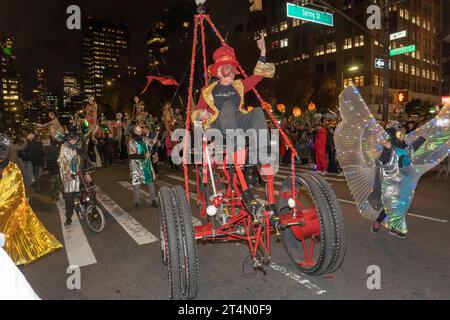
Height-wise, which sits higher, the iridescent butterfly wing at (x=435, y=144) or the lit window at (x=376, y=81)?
the lit window at (x=376, y=81)

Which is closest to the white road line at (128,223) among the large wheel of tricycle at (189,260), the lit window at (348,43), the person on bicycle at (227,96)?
the person on bicycle at (227,96)

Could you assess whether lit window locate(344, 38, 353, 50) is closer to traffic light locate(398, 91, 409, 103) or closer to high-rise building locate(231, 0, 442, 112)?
high-rise building locate(231, 0, 442, 112)

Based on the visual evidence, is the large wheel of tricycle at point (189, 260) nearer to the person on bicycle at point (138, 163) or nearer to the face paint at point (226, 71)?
the face paint at point (226, 71)

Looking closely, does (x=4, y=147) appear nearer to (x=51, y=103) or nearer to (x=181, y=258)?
(x=181, y=258)

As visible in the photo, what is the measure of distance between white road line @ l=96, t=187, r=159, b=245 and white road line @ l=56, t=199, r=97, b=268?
80 centimetres

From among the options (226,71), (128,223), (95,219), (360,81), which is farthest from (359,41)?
(226,71)

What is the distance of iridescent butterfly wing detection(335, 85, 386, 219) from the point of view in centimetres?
688

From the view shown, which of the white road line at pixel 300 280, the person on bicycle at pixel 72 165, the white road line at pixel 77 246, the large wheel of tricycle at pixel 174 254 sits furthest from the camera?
the person on bicycle at pixel 72 165

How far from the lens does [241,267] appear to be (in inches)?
199

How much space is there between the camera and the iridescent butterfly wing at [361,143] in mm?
6875

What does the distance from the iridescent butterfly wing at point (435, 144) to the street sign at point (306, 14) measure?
8.14 meters
